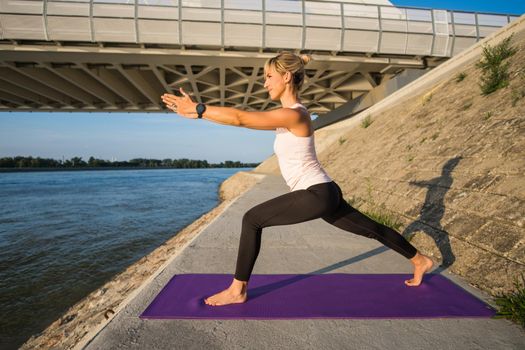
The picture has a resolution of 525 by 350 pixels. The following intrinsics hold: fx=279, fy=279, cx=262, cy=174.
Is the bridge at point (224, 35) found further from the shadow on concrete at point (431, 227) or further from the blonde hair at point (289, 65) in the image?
the blonde hair at point (289, 65)

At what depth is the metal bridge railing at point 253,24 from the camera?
1559 centimetres

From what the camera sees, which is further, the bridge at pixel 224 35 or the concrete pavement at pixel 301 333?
the bridge at pixel 224 35

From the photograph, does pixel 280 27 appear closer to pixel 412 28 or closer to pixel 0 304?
pixel 412 28

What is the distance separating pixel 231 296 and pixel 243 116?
144cm

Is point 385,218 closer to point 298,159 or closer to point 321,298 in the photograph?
point 321,298

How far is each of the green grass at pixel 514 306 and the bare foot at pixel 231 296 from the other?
188 centimetres

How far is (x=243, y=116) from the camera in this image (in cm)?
190

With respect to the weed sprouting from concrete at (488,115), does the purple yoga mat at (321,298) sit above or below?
below

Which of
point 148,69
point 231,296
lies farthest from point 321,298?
point 148,69

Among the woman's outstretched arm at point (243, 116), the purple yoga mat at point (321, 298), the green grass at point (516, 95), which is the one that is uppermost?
the green grass at point (516, 95)

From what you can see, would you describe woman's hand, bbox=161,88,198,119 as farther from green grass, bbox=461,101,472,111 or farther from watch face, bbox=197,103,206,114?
green grass, bbox=461,101,472,111

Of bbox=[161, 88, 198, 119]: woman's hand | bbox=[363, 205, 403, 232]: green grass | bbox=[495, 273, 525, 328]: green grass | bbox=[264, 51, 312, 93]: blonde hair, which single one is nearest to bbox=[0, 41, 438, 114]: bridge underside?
bbox=[363, 205, 403, 232]: green grass

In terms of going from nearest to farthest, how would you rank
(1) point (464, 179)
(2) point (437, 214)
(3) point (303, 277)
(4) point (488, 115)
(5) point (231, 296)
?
(5) point (231, 296)
(3) point (303, 277)
(2) point (437, 214)
(1) point (464, 179)
(4) point (488, 115)

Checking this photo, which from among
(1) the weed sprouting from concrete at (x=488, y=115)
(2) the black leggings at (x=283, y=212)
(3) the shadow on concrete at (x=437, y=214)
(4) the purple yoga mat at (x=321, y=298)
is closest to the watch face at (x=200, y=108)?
(2) the black leggings at (x=283, y=212)
